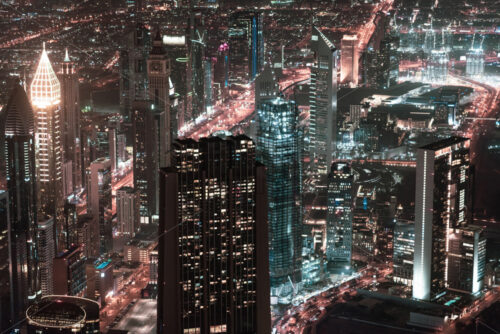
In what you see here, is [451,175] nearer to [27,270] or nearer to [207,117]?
[207,117]

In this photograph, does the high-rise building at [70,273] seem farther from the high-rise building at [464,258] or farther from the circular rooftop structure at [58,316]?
the high-rise building at [464,258]

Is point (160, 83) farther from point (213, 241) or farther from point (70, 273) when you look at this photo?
point (213, 241)

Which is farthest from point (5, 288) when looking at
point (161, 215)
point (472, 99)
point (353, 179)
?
point (472, 99)

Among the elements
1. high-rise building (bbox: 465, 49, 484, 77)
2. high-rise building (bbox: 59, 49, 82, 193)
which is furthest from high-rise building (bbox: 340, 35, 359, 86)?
high-rise building (bbox: 59, 49, 82, 193)

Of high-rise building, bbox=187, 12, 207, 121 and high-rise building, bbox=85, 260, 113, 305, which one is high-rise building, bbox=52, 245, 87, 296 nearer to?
high-rise building, bbox=85, 260, 113, 305

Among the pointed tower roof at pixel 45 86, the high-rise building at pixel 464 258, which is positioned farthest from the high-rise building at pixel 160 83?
the high-rise building at pixel 464 258

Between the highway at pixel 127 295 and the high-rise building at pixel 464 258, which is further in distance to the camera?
the high-rise building at pixel 464 258

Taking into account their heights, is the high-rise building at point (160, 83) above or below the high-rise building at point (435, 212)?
above
